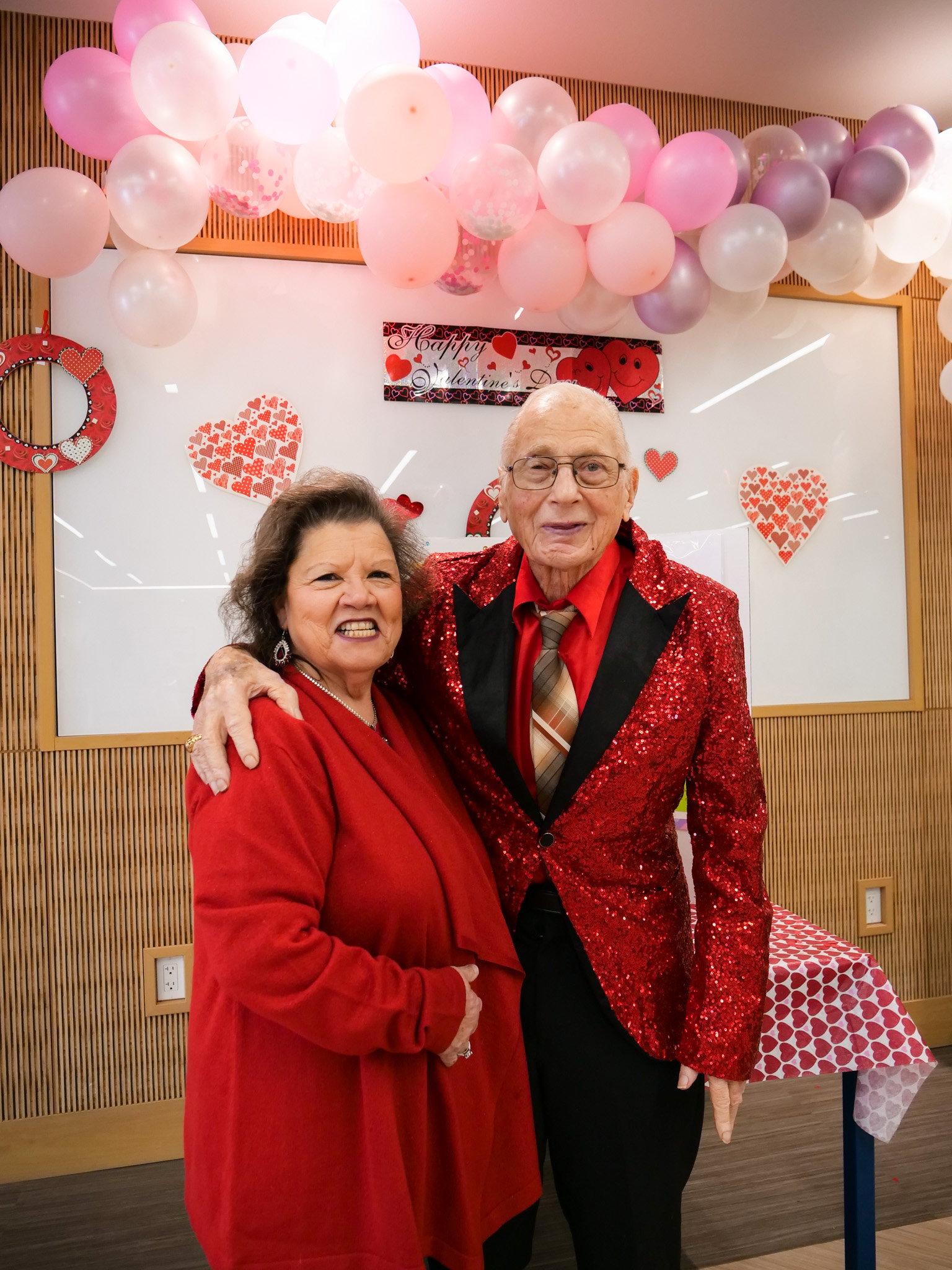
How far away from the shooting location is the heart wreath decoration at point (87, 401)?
2578 millimetres

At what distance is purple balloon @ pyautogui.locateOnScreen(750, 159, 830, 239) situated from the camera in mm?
2537

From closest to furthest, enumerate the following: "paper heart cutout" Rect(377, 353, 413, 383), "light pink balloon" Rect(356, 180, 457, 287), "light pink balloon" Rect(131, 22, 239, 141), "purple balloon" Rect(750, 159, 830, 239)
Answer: "light pink balloon" Rect(131, 22, 239, 141) < "light pink balloon" Rect(356, 180, 457, 287) < "purple balloon" Rect(750, 159, 830, 239) < "paper heart cutout" Rect(377, 353, 413, 383)

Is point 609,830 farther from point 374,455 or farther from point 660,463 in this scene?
point 660,463

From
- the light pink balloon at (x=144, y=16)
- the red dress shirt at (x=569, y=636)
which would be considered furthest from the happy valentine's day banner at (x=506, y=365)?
the red dress shirt at (x=569, y=636)

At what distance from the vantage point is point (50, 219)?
2.17 metres

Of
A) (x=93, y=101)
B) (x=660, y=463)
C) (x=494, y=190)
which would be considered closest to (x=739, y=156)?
(x=494, y=190)

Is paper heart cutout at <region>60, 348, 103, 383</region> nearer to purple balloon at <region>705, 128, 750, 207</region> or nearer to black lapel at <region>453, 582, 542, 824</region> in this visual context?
black lapel at <region>453, 582, 542, 824</region>

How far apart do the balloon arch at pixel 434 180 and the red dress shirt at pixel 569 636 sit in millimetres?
1207

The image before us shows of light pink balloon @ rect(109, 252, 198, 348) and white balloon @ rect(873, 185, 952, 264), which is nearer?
light pink balloon @ rect(109, 252, 198, 348)

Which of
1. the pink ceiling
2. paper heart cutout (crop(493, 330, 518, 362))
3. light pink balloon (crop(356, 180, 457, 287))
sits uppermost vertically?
the pink ceiling

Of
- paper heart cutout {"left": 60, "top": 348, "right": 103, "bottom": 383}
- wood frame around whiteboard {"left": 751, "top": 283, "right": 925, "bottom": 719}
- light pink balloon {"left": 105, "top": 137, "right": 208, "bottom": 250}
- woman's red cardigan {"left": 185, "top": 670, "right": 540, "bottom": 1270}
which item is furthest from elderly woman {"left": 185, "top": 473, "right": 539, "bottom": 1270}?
wood frame around whiteboard {"left": 751, "top": 283, "right": 925, "bottom": 719}

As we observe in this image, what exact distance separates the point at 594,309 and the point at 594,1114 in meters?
2.14

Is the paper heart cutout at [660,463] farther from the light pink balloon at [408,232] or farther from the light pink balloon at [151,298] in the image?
the light pink balloon at [151,298]

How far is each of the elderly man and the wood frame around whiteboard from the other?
206 centimetres
